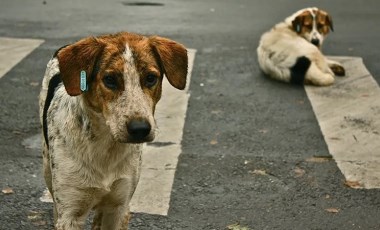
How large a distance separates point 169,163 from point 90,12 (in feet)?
24.6

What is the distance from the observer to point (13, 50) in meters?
10.9

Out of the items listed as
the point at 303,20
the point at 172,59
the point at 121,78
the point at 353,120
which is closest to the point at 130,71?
the point at 121,78

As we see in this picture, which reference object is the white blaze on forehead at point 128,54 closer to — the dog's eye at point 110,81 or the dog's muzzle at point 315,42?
the dog's eye at point 110,81

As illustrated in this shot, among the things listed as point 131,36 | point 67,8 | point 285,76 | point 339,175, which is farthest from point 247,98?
point 67,8

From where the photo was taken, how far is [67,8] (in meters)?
14.4

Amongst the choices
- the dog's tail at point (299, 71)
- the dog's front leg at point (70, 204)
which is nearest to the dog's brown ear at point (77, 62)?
the dog's front leg at point (70, 204)

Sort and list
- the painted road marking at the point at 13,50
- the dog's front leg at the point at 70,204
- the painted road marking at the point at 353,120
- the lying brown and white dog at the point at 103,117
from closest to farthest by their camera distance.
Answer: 1. the lying brown and white dog at the point at 103,117
2. the dog's front leg at the point at 70,204
3. the painted road marking at the point at 353,120
4. the painted road marking at the point at 13,50

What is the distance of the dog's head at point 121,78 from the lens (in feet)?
13.8

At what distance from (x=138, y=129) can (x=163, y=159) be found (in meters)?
3.13

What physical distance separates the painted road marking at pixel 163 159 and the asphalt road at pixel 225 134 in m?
0.09

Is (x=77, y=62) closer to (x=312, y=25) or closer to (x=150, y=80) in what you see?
(x=150, y=80)

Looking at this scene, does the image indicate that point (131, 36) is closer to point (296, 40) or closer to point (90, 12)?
point (296, 40)

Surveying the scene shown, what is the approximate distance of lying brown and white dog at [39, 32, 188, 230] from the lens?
4.28m

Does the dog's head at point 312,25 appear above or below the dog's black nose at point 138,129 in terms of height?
below
